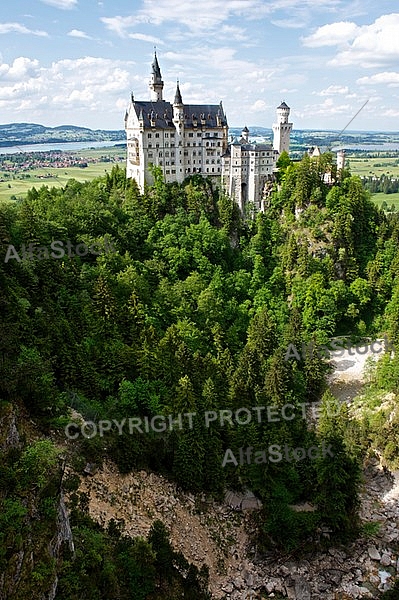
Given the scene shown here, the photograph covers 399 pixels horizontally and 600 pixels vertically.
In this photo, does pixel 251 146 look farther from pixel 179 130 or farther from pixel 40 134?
pixel 40 134

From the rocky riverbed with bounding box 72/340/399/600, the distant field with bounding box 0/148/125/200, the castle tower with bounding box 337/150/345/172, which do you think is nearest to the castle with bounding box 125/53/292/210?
the castle tower with bounding box 337/150/345/172

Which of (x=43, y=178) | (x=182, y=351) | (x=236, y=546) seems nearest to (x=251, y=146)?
(x=43, y=178)

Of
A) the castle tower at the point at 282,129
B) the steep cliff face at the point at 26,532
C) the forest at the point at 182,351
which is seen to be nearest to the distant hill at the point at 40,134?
the forest at the point at 182,351

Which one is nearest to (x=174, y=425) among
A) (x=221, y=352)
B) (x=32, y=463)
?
(x=221, y=352)

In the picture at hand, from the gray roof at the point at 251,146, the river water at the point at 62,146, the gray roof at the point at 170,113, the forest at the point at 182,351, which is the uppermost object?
the gray roof at the point at 170,113

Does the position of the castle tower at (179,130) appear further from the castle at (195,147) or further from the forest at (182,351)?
the forest at (182,351)

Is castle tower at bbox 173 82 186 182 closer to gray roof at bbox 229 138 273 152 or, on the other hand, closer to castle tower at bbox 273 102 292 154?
gray roof at bbox 229 138 273 152

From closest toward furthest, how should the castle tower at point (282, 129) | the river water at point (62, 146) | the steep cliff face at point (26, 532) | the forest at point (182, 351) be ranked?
the steep cliff face at point (26, 532), the forest at point (182, 351), the castle tower at point (282, 129), the river water at point (62, 146)

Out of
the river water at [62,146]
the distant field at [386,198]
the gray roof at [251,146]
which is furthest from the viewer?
the distant field at [386,198]
